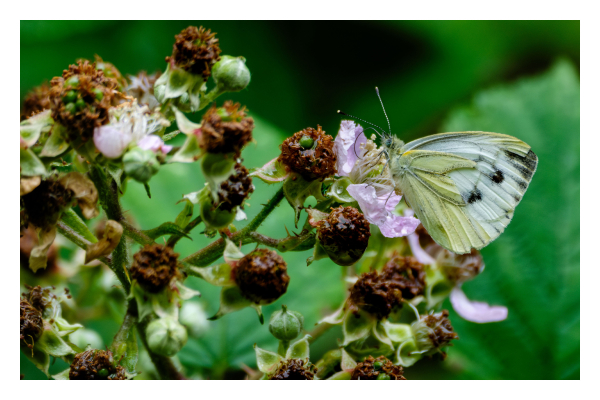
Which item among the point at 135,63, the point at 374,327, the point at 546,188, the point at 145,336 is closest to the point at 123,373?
the point at 145,336

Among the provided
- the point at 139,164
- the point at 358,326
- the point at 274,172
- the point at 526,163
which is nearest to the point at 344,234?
the point at 274,172

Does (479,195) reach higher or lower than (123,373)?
higher

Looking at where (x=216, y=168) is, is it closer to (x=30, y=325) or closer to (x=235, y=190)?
(x=235, y=190)

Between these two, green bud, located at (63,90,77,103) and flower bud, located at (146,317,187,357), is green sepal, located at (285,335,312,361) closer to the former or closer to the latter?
flower bud, located at (146,317,187,357)

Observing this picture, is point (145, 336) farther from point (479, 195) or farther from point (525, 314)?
point (525, 314)

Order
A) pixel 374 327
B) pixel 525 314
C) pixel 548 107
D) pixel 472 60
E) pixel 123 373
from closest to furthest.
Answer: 1. pixel 123 373
2. pixel 374 327
3. pixel 525 314
4. pixel 548 107
5. pixel 472 60

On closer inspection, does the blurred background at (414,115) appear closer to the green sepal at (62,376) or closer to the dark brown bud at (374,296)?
the dark brown bud at (374,296)

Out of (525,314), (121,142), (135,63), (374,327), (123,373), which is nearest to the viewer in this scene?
(121,142)
